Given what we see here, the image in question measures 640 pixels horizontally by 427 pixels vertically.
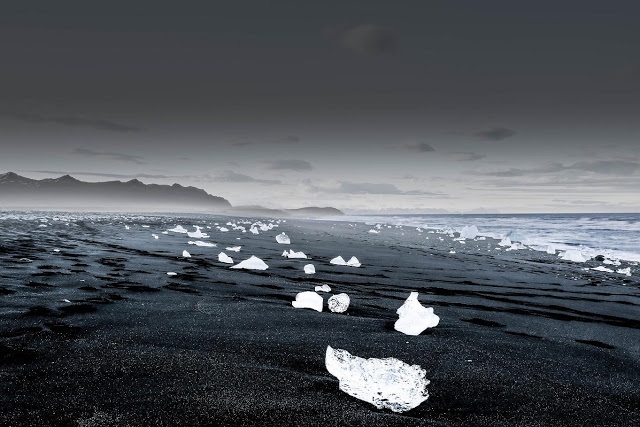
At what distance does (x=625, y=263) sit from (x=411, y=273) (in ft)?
20.8

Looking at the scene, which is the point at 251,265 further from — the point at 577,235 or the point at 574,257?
the point at 577,235

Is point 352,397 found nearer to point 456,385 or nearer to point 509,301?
point 456,385

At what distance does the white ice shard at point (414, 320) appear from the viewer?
2711mm

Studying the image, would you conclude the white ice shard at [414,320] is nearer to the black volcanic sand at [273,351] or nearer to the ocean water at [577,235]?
the black volcanic sand at [273,351]

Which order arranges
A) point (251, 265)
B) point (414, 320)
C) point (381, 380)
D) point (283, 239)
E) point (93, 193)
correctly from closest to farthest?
point (381, 380) < point (414, 320) < point (251, 265) < point (283, 239) < point (93, 193)

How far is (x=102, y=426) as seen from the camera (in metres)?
1.35

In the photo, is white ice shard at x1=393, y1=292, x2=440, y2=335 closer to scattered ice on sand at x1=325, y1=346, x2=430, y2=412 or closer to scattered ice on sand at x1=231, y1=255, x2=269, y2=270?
scattered ice on sand at x1=325, y1=346, x2=430, y2=412

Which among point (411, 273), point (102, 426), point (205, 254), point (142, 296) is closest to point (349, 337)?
point (102, 426)

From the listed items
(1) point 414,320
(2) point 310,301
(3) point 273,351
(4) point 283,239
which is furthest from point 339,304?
(4) point 283,239

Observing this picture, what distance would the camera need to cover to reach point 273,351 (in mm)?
2234

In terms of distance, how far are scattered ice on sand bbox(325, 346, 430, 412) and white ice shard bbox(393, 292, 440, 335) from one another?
80 centimetres

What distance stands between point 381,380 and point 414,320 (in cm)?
111

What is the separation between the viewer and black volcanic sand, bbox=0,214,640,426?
1542 millimetres

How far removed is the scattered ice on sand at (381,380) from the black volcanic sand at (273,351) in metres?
0.06
